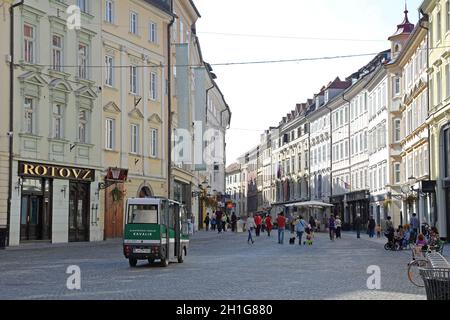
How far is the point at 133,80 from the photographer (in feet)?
154

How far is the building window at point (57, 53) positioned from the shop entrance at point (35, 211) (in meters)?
5.78

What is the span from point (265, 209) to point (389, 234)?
102 metres

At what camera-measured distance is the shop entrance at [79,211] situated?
40.0m

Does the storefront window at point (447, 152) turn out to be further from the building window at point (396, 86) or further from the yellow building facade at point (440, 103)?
the building window at point (396, 86)

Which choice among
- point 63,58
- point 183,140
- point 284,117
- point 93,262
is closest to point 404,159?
point 183,140

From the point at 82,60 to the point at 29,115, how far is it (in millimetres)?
5971

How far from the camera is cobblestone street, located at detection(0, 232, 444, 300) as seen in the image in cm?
1491

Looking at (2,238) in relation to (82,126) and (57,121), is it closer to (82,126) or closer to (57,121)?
(57,121)

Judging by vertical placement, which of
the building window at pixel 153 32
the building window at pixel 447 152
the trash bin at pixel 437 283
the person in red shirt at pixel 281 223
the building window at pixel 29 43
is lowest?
the trash bin at pixel 437 283

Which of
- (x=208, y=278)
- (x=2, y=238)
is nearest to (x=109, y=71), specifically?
(x=2, y=238)

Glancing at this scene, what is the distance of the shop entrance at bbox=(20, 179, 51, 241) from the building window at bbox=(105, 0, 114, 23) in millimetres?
11058

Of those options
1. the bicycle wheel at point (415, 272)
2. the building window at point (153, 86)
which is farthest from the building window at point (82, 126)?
the bicycle wheel at point (415, 272)

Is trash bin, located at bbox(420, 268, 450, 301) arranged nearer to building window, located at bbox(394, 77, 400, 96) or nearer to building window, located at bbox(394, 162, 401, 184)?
building window, located at bbox(394, 162, 401, 184)

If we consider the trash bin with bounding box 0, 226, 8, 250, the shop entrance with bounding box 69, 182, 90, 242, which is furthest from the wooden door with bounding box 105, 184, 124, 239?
the trash bin with bounding box 0, 226, 8, 250
